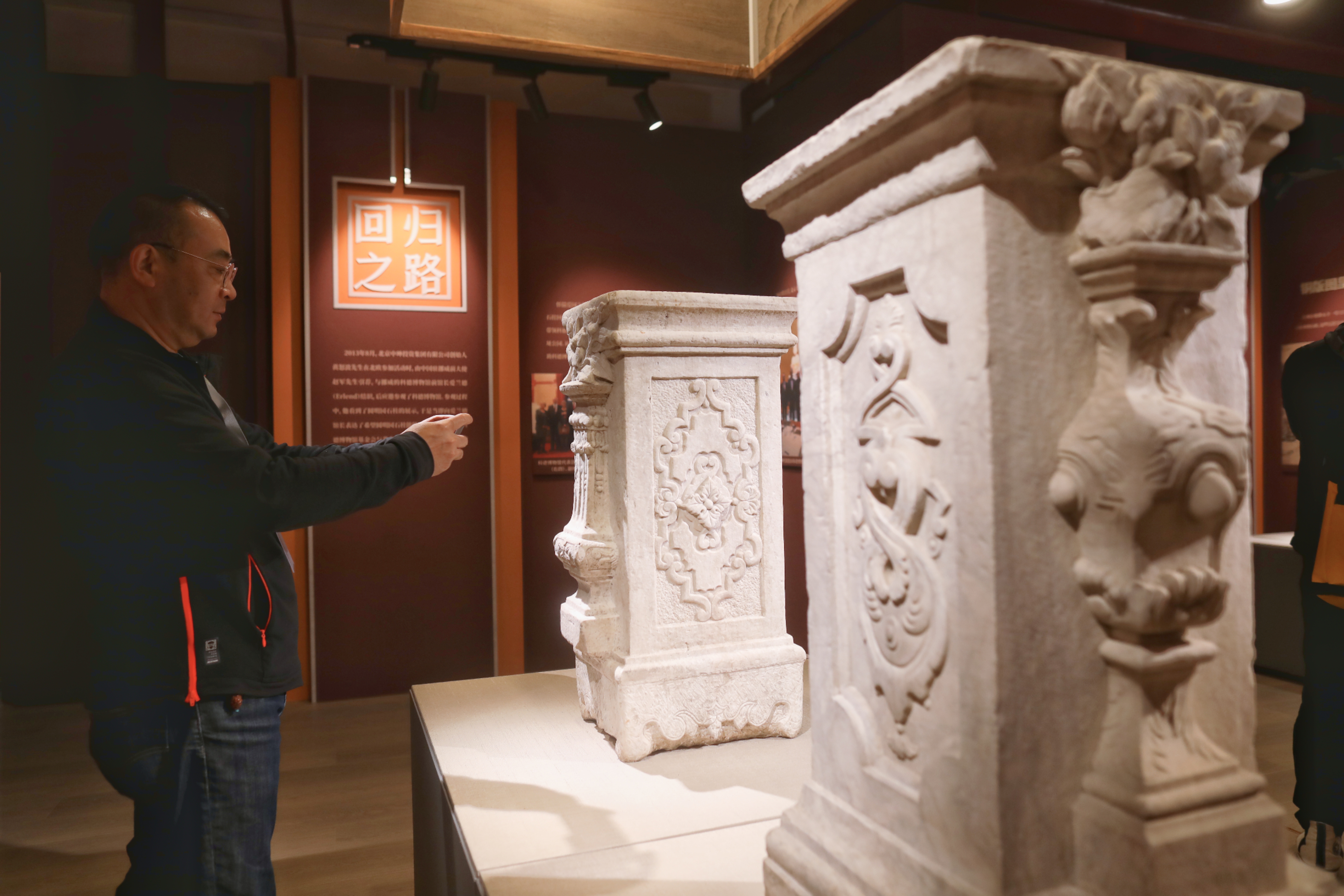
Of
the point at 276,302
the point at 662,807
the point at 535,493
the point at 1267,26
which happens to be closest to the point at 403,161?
the point at 276,302

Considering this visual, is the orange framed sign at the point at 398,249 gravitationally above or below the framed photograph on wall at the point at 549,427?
above

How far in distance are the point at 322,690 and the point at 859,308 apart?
4267 mm

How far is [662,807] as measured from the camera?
192 centimetres

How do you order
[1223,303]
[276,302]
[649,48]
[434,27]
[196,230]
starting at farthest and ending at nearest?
[276,302], [649,48], [434,27], [196,230], [1223,303]

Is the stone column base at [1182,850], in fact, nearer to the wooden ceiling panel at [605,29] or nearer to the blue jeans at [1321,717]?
the blue jeans at [1321,717]

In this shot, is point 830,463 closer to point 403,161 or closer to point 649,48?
point 649,48

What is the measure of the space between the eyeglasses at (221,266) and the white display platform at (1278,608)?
4.62m

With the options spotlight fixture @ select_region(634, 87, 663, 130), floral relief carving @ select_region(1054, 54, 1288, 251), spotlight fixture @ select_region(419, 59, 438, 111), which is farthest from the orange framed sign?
floral relief carving @ select_region(1054, 54, 1288, 251)

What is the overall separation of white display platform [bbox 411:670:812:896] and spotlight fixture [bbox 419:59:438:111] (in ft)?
10.2

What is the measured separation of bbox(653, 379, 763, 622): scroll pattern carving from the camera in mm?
2301

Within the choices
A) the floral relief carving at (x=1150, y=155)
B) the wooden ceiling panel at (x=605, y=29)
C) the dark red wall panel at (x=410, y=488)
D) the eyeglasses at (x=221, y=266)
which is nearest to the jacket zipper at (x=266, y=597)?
the eyeglasses at (x=221, y=266)

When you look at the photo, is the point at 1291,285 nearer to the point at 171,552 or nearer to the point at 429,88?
the point at 429,88

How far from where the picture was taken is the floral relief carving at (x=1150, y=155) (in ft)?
3.02

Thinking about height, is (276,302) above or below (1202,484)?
above
